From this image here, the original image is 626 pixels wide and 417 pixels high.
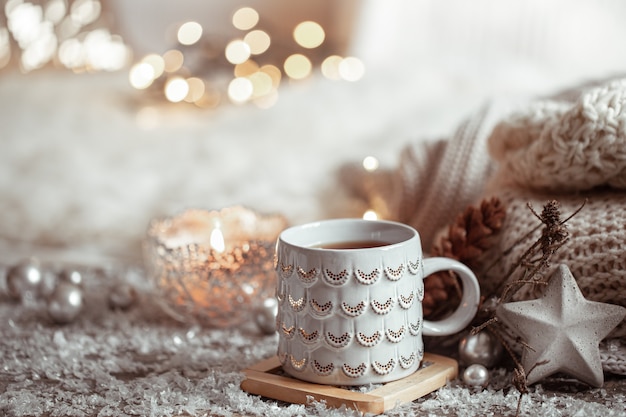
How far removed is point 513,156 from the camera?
0.67 m

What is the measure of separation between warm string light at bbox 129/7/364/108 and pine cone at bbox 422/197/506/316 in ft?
2.80

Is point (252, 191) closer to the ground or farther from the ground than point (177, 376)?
farther from the ground

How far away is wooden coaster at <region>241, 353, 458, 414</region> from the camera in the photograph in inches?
20.9

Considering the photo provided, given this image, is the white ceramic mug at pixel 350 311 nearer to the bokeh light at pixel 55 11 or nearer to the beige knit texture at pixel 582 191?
the beige knit texture at pixel 582 191

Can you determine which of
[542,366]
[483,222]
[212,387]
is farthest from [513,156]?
[212,387]

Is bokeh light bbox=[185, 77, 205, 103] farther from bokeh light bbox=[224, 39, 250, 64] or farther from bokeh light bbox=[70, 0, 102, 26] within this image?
bokeh light bbox=[70, 0, 102, 26]

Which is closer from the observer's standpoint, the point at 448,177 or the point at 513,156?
the point at 513,156

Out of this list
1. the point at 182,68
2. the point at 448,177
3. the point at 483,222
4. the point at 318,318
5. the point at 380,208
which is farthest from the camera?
the point at 182,68

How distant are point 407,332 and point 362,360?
42 millimetres

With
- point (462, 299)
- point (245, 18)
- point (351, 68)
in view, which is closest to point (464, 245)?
point (462, 299)

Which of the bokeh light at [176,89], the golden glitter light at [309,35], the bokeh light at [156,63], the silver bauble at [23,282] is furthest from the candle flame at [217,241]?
the golden glitter light at [309,35]

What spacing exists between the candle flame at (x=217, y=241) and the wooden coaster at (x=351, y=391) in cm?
18

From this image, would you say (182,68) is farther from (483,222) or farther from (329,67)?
(483,222)

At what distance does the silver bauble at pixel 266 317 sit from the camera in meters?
0.72
